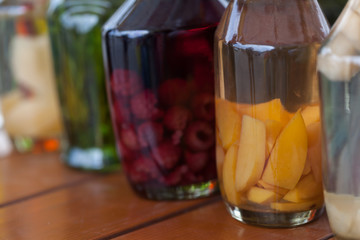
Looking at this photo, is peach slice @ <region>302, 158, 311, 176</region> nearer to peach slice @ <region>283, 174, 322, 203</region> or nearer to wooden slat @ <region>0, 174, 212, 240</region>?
peach slice @ <region>283, 174, 322, 203</region>

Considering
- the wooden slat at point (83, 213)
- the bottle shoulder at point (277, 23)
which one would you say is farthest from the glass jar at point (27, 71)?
the bottle shoulder at point (277, 23)

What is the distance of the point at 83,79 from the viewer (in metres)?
0.70

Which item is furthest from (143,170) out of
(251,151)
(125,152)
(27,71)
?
(27,71)

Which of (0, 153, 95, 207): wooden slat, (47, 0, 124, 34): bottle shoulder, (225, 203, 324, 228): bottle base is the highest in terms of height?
(47, 0, 124, 34): bottle shoulder

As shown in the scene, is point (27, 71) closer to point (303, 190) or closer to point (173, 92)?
point (173, 92)

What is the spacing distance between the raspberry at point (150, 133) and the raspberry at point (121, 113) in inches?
0.7

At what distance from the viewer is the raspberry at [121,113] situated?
57 cm

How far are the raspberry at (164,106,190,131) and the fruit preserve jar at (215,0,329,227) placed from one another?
0.07 m

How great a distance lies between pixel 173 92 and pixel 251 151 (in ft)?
0.37

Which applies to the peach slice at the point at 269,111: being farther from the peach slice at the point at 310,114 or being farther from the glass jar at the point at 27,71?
the glass jar at the point at 27,71

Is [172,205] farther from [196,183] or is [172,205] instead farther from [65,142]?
[65,142]

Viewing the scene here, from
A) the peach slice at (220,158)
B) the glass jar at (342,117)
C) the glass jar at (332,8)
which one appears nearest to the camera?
the glass jar at (342,117)

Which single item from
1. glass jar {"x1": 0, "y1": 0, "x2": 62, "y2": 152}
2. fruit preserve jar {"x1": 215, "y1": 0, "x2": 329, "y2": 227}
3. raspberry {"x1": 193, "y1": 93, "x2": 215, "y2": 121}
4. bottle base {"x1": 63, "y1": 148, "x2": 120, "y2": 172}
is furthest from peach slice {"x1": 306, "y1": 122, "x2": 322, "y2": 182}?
glass jar {"x1": 0, "y1": 0, "x2": 62, "y2": 152}

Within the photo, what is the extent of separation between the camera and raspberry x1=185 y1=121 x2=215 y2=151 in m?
0.56
